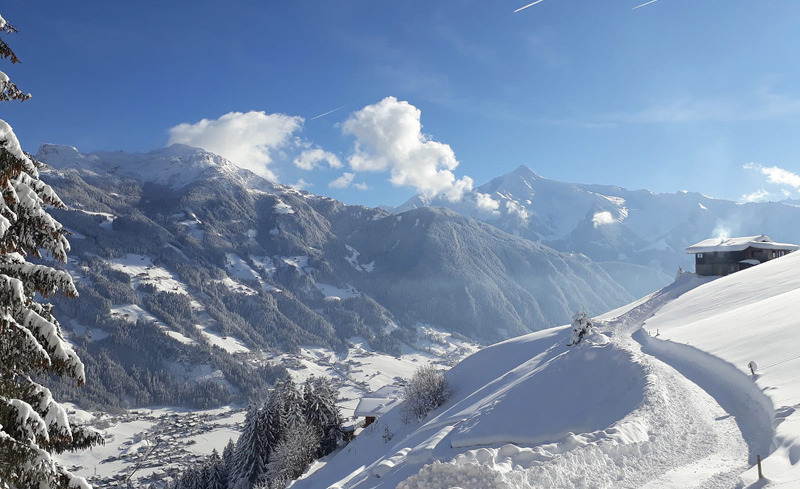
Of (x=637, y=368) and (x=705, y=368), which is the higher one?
(x=637, y=368)

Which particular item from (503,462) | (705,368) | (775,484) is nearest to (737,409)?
(705,368)

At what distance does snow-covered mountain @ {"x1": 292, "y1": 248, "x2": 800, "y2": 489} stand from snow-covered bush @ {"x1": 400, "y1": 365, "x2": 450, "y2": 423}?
3.38 ft

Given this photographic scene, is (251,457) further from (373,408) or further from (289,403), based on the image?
(373,408)

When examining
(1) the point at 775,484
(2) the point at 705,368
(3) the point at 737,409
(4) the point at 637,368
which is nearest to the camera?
(1) the point at 775,484

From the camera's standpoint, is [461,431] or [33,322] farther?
[461,431]

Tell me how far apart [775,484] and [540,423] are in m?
11.5

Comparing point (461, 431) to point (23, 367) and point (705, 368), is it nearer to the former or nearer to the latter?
point (705, 368)

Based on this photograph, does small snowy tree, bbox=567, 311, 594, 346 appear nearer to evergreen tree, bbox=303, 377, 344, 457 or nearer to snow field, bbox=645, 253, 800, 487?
snow field, bbox=645, 253, 800, 487

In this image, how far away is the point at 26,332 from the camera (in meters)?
8.54

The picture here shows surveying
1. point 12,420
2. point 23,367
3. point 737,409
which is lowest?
point 737,409

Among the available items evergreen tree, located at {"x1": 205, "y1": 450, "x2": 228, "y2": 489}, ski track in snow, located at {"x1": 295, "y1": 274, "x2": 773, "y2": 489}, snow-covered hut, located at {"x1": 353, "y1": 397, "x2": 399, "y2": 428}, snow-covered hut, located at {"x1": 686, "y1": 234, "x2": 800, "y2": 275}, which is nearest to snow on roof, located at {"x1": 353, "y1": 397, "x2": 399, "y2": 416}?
snow-covered hut, located at {"x1": 353, "y1": 397, "x2": 399, "y2": 428}

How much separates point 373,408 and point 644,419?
46.8m

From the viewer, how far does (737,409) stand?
832 inches

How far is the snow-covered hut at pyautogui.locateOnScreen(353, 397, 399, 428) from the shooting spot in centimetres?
5936
